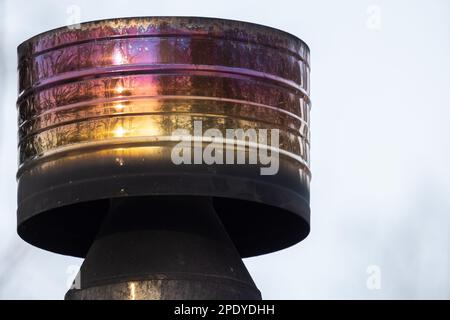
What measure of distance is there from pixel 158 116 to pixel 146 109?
0.17m

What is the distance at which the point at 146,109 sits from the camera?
38281 millimetres

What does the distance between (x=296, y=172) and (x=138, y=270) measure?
242 centimetres

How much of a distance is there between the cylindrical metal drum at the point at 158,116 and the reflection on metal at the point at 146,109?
0.04ft

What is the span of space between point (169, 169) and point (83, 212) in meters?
2.03

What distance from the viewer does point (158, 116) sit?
38250 millimetres

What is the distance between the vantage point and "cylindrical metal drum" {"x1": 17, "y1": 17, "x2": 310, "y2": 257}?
3809 centimetres

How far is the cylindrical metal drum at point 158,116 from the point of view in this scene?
125ft

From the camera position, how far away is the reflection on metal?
38.1m

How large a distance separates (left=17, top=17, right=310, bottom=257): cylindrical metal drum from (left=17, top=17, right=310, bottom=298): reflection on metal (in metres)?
0.01
